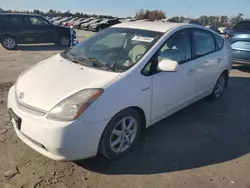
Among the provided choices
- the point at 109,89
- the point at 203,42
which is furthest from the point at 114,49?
the point at 203,42

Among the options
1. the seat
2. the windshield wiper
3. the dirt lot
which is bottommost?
the dirt lot

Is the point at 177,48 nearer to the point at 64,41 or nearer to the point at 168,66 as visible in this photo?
the point at 168,66

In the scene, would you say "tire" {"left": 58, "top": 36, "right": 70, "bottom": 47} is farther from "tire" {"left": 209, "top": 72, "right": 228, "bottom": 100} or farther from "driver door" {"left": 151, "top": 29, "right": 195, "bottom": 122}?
"driver door" {"left": 151, "top": 29, "right": 195, "bottom": 122}

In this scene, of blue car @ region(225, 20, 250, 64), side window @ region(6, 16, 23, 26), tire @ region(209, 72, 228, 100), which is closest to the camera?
tire @ region(209, 72, 228, 100)

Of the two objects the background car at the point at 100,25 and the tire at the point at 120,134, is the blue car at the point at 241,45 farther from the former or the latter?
the background car at the point at 100,25

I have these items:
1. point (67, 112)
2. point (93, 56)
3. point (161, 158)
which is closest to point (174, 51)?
point (93, 56)

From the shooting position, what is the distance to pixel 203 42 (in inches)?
181

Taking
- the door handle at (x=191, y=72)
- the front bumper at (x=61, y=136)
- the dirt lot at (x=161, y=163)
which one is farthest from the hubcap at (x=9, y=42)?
the front bumper at (x=61, y=136)

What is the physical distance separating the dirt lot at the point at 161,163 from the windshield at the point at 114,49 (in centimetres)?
115

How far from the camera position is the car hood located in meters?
2.79

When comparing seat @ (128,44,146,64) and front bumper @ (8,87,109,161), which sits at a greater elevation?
seat @ (128,44,146,64)

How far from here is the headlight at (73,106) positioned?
2617 millimetres

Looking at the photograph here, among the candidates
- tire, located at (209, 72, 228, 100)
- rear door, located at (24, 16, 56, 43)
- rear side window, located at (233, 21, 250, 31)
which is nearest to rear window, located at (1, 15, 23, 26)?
rear door, located at (24, 16, 56, 43)

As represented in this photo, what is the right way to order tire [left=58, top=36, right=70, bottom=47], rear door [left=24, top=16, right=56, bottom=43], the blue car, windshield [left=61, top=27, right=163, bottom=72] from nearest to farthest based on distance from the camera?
windshield [left=61, top=27, right=163, bottom=72], the blue car, rear door [left=24, top=16, right=56, bottom=43], tire [left=58, top=36, right=70, bottom=47]
